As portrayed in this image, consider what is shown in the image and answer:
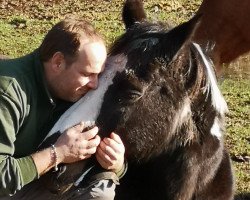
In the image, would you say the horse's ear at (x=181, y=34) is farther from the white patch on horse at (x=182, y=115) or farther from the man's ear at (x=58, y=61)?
the man's ear at (x=58, y=61)

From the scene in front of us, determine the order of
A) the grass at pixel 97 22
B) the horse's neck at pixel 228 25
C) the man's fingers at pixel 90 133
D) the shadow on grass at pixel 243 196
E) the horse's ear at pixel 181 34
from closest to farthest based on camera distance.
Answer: the horse's ear at pixel 181 34 < the man's fingers at pixel 90 133 < the shadow on grass at pixel 243 196 < the horse's neck at pixel 228 25 < the grass at pixel 97 22

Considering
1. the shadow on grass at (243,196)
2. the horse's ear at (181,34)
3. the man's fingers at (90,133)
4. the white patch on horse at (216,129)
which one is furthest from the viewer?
the shadow on grass at (243,196)

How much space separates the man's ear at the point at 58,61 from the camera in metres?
2.81

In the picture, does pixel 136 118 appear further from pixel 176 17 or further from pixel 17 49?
pixel 176 17

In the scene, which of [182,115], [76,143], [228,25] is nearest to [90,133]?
[76,143]

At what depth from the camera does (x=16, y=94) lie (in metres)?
2.75

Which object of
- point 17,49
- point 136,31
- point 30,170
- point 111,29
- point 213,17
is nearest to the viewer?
point 30,170

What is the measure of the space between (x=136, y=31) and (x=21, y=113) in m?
0.65

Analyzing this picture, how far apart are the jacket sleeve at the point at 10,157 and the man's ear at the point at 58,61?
0.22 metres

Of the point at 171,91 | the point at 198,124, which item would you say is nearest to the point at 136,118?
the point at 171,91

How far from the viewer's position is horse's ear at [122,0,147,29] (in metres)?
3.19

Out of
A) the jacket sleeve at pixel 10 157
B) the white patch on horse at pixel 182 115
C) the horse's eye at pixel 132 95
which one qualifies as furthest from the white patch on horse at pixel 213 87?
→ the jacket sleeve at pixel 10 157

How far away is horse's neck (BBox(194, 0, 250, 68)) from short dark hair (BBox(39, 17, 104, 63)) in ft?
9.09

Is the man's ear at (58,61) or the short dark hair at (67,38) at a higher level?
the short dark hair at (67,38)
